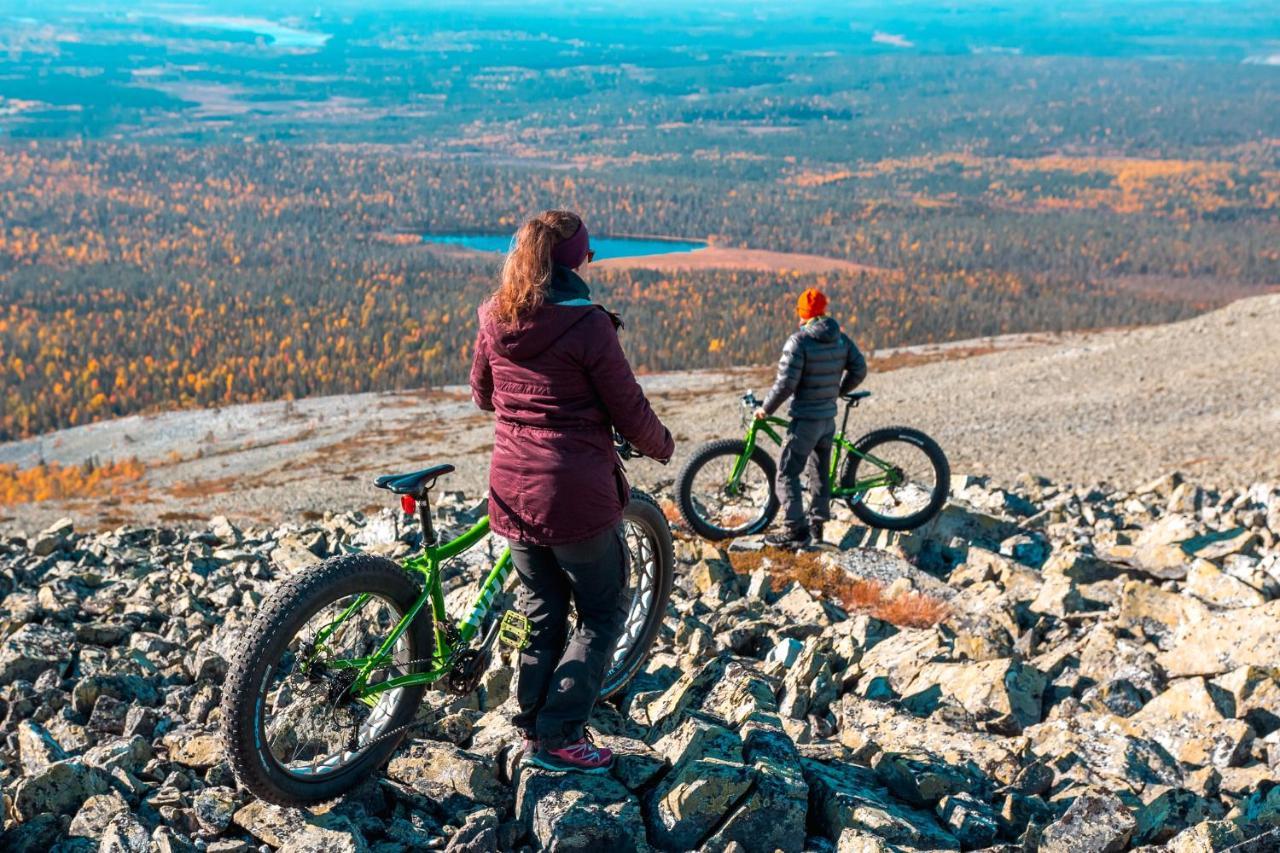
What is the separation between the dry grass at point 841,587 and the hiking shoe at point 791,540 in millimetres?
128

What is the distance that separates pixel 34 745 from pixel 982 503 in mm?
16602

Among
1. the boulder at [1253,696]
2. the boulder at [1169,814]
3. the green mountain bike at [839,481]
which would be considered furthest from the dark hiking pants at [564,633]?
the green mountain bike at [839,481]

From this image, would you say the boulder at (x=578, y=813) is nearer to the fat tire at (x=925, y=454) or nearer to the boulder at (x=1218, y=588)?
the boulder at (x=1218, y=588)

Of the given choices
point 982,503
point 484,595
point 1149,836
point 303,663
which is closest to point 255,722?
point 303,663

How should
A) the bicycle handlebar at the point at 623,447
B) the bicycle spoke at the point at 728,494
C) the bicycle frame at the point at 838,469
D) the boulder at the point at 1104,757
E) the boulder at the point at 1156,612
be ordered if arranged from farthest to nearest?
the bicycle spoke at the point at 728,494 < the bicycle frame at the point at 838,469 < the boulder at the point at 1156,612 < the boulder at the point at 1104,757 < the bicycle handlebar at the point at 623,447

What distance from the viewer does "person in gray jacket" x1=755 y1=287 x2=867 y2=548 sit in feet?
47.8

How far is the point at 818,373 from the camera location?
48.4 feet

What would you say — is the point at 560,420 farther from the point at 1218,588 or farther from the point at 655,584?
the point at 1218,588

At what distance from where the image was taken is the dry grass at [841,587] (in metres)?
13.6

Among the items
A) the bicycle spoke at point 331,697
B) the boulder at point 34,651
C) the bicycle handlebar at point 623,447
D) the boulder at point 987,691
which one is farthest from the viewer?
the boulder at point 34,651

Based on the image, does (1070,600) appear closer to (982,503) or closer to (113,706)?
(982,503)

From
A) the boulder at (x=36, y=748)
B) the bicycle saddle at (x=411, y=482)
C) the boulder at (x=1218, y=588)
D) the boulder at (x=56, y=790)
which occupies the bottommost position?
the boulder at (x=1218, y=588)

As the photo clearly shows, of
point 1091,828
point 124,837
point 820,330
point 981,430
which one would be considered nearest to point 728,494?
point 820,330

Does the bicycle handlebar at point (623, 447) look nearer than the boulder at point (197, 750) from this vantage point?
Yes
